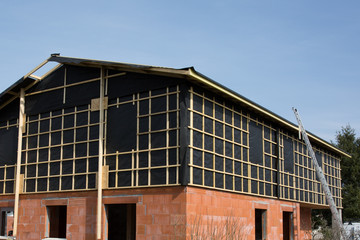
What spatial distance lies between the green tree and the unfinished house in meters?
30.2

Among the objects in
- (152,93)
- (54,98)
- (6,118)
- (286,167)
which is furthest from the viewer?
(286,167)

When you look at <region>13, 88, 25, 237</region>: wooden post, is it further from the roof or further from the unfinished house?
the roof

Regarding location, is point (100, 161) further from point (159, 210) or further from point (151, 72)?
point (151, 72)

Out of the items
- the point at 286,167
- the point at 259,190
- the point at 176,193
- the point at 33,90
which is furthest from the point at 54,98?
the point at 286,167

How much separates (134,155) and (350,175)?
4570 cm

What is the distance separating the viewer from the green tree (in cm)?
5678

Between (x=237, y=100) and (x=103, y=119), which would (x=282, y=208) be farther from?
(x=103, y=119)

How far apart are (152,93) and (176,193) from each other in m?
5.23

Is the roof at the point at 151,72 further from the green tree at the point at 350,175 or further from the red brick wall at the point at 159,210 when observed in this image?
the green tree at the point at 350,175

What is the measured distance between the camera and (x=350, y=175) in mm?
60156

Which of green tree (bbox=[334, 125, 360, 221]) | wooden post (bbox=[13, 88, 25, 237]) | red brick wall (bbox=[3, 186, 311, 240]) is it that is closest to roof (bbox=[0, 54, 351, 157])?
wooden post (bbox=[13, 88, 25, 237])

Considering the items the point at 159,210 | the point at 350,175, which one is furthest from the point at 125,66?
the point at 350,175

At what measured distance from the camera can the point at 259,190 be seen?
2738 centimetres

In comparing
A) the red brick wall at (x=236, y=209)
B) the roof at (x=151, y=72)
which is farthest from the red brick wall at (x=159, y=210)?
the roof at (x=151, y=72)
